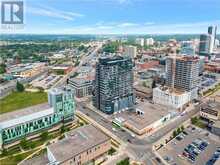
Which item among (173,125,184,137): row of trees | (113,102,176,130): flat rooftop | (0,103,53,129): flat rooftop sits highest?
(0,103,53,129): flat rooftop

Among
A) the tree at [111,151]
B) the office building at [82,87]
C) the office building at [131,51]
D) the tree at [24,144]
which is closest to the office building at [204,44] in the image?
the office building at [131,51]

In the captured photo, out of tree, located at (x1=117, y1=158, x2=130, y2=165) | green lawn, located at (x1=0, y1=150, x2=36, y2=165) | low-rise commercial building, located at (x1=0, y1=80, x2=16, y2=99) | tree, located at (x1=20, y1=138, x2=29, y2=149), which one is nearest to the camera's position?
tree, located at (x1=117, y1=158, x2=130, y2=165)

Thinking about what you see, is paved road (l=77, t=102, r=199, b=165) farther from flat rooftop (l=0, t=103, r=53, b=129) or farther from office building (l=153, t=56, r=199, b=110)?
flat rooftop (l=0, t=103, r=53, b=129)

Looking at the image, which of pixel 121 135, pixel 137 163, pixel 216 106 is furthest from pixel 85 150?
pixel 216 106

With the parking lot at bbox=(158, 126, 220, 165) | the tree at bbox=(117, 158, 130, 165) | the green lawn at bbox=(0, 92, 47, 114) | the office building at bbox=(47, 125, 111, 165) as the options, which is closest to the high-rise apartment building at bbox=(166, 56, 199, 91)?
the parking lot at bbox=(158, 126, 220, 165)

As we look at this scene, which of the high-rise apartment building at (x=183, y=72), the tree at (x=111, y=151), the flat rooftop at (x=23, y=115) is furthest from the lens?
the high-rise apartment building at (x=183, y=72)

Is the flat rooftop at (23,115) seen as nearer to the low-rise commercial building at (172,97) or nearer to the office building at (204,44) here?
the low-rise commercial building at (172,97)

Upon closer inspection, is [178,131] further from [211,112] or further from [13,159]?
[13,159]
